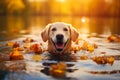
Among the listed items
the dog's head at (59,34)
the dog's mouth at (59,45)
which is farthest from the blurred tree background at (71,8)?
the dog's mouth at (59,45)

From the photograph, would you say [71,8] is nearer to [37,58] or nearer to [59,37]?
[37,58]

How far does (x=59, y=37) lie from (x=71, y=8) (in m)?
54.4

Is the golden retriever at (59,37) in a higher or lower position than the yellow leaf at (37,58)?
higher

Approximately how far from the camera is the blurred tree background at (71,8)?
183 feet

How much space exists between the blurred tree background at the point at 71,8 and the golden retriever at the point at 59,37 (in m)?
42.1

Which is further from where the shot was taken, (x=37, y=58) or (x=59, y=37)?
(x=37, y=58)

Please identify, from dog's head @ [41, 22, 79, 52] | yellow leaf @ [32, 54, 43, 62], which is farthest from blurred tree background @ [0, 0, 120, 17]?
yellow leaf @ [32, 54, 43, 62]

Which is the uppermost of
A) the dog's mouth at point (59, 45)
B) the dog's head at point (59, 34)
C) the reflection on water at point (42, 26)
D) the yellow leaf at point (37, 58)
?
the dog's head at point (59, 34)

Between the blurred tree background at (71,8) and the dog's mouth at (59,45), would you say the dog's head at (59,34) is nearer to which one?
the dog's mouth at (59,45)

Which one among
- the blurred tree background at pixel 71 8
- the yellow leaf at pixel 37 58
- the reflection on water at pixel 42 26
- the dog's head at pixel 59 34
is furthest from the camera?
the blurred tree background at pixel 71 8

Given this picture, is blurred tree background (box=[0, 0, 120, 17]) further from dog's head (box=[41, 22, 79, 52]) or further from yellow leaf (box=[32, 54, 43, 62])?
yellow leaf (box=[32, 54, 43, 62])

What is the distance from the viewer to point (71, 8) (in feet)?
210

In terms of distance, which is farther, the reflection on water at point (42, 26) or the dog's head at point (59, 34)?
the reflection on water at point (42, 26)

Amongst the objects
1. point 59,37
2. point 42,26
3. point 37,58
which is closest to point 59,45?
point 59,37
